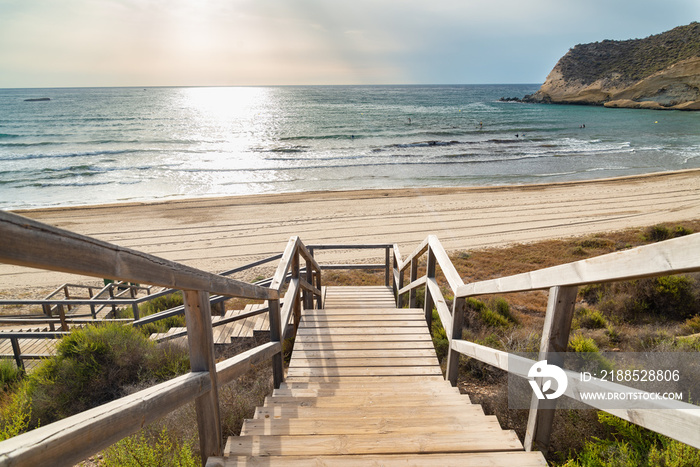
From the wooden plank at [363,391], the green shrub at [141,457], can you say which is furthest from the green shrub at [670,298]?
the green shrub at [141,457]

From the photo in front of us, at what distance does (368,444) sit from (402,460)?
245 millimetres

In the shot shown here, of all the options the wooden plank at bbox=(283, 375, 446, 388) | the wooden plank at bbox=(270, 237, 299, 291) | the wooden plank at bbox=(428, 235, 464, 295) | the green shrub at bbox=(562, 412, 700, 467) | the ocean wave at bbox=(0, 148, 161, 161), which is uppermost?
the wooden plank at bbox=(428, 235, 464, 295)

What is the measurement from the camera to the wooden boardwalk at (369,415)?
6.96 ft

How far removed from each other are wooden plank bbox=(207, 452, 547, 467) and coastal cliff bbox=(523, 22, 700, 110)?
79851 millimetres

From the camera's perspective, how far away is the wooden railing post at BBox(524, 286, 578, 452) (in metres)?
1.87

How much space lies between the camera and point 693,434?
120 cm

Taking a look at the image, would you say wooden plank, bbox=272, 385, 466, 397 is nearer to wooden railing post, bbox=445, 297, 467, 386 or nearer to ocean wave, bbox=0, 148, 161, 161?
wooden railing post, bbox=445, 297, 467, 386

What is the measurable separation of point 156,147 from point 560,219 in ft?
112

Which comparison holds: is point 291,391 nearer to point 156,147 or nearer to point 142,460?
point 142,460

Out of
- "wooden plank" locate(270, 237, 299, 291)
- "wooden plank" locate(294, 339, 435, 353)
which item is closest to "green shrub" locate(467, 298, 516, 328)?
"wooden plank" locate(294, 339, 435, 353)

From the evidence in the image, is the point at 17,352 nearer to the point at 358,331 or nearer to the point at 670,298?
the point at 358,331

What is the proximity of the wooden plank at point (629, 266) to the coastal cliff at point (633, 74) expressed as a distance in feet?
261

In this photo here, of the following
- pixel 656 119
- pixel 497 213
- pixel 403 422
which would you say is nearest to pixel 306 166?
pixel 497 213

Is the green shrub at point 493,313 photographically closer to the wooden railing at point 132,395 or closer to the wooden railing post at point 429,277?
the wooden railing post at point 429,277
